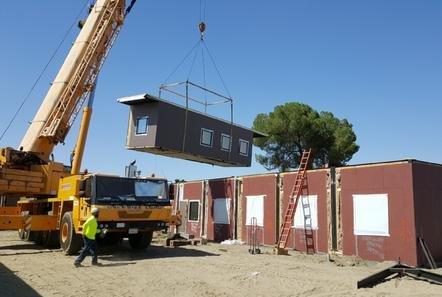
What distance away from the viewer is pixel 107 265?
14266 millimetres

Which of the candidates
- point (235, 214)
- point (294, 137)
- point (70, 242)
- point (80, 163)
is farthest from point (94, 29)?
point (294, 137)

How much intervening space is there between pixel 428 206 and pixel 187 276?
9.62 meters

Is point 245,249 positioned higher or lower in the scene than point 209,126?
lower

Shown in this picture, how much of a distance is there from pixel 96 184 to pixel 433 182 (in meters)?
12.3

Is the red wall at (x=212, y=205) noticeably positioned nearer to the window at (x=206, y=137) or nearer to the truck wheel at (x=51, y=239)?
the window at (x=206, y=137)

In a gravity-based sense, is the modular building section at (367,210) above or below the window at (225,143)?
below

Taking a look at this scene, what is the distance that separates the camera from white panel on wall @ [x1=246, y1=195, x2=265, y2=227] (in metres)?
22.5

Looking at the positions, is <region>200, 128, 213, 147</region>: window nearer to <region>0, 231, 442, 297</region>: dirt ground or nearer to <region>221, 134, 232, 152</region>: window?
<region>221, 134, 232, 152</region>: window

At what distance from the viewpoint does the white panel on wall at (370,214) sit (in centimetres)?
1683

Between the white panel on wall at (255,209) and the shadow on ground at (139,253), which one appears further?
the white panel on wall at (255,209)

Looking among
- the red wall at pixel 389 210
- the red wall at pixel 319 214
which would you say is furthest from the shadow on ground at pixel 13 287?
the red wall at pixel 389 210

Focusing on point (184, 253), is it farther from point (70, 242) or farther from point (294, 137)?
point (294, 137)

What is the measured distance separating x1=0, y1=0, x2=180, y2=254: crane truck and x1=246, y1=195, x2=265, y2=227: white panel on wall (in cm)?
541

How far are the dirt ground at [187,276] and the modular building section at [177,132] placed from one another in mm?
6499
